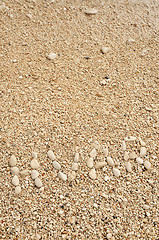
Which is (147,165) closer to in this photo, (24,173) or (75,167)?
(75,167)

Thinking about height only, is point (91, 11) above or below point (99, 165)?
above

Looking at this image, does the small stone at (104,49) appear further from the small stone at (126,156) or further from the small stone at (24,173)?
the small stone at (24,173)

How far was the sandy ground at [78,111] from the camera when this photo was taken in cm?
149

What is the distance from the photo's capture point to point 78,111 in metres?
1.98

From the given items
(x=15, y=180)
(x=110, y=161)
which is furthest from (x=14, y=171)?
(x=110, y=161)

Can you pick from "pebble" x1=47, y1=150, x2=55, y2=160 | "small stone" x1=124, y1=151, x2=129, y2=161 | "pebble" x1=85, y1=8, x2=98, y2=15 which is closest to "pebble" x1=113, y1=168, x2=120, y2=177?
"small stone" x1=124, y1=151, x2=129, y2=161

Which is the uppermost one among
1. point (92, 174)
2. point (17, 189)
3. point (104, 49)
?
point (104, 49)

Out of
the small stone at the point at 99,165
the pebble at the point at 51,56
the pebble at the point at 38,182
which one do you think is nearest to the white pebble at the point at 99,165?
the small stone at the point at 99,165

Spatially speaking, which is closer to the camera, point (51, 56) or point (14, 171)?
point (14, 171)

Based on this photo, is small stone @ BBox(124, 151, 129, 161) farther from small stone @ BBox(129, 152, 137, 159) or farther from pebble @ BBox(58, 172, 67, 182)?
pebble @ BBox(58, 172, 67, 182)

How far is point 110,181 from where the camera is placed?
1637 mm

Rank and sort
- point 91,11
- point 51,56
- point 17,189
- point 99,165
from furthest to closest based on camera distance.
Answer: point 91,11 → point 51,56 → point 99,165 → point 17,189

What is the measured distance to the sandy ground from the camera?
149 centimetres

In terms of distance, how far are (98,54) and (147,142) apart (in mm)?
1146
